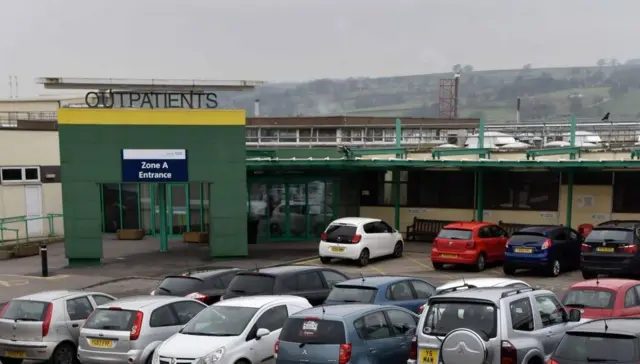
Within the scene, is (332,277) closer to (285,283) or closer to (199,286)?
(285,283)

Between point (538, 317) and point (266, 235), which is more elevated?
point (538, 317)

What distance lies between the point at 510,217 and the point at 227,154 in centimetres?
1186

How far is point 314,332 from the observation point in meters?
10.4

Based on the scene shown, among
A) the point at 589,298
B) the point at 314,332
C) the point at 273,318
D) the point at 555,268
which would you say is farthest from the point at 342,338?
the point at 555,268

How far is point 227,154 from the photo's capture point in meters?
26.8

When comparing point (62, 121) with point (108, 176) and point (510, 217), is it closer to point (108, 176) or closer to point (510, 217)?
point (108, 176)

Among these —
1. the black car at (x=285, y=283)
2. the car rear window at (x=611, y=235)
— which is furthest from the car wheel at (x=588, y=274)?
the black car at (x=285, y=283)

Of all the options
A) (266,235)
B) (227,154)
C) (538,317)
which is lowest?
(266,235)

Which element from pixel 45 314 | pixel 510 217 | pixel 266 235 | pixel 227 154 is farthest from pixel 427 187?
pixel 45 314

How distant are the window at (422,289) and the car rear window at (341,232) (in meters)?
→ 10.1

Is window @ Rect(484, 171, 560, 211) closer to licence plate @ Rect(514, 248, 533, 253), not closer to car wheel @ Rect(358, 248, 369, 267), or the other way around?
car wheel @ Rect(358, 248, 369, 267)

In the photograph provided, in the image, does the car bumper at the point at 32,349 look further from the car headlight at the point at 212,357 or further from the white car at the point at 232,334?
the car headlight at the point at 212,357

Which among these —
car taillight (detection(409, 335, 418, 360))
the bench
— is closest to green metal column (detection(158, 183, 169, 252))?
the bench

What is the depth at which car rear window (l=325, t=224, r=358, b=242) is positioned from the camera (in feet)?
82.3
